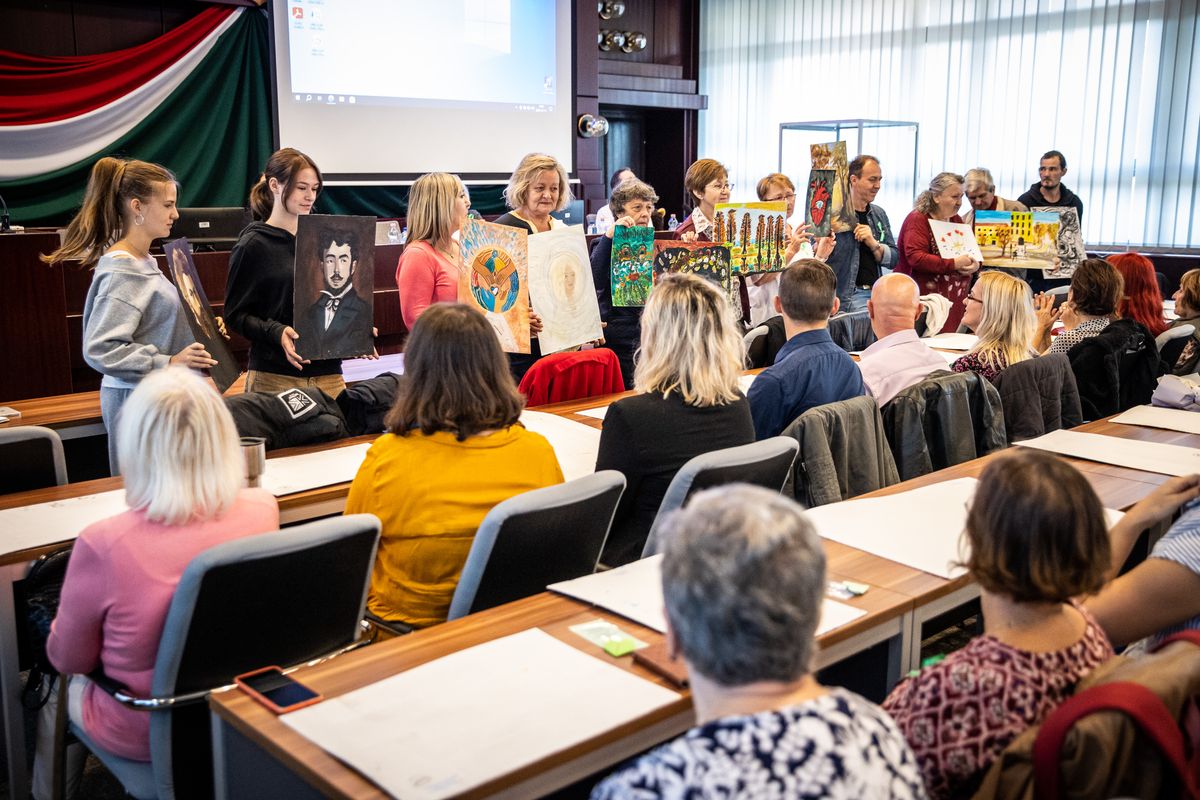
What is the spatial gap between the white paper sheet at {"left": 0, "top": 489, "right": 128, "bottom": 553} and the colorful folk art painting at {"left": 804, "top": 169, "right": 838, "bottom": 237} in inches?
142

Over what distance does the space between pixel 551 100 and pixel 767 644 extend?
8746 millimetres

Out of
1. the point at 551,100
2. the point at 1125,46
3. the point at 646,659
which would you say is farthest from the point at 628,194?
the point at 1125,46

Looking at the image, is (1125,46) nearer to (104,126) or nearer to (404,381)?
(104,126)

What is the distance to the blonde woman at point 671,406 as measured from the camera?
270 centimetres

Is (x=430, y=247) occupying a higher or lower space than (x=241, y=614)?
higher

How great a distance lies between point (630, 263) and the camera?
4.42m

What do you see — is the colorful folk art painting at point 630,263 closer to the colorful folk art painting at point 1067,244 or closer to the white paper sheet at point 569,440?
the white paper sheet at point 569,440

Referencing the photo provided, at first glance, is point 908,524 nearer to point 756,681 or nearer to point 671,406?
point 671,406

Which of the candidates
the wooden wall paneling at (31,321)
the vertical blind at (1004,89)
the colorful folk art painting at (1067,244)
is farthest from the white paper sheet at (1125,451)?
the vertical blind at (1004,89)

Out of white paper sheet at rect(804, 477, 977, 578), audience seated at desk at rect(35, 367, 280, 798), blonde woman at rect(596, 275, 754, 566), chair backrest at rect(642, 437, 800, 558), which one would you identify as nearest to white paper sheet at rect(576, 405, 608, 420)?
blonde woman at rect(596, 275, 754, 566)

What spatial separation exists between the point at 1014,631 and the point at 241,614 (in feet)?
4.45

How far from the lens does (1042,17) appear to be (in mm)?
9203

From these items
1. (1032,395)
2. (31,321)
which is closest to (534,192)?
(1032,395)

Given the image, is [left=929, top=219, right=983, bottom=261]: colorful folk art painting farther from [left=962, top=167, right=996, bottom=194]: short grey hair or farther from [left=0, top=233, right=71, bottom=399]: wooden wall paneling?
[left=0, top=233, right=71, bottom=399]: wooden wall paneling
